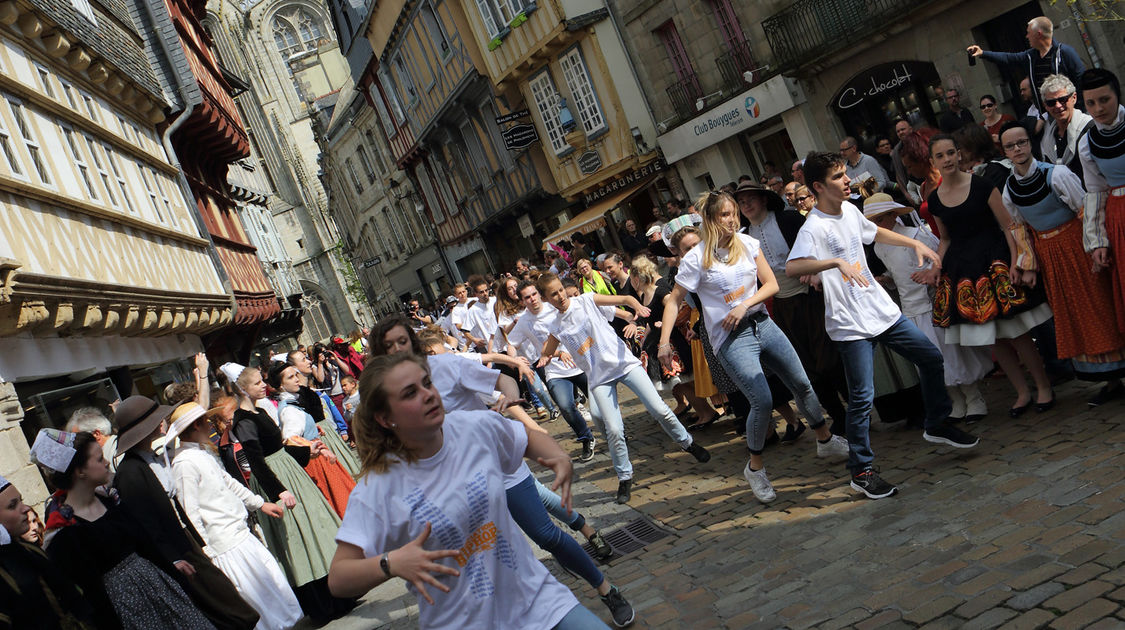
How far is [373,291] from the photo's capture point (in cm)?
6725

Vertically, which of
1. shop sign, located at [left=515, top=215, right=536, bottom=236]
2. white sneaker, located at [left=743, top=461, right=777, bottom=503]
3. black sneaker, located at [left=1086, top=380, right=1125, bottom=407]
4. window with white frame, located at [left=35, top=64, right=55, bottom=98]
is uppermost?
window with white frame, located at [left=35, top=64, right=55, bottom=98]

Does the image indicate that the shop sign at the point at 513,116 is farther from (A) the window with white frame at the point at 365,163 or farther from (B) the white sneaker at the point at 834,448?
A: (B) the white sneaker at the point at 834,448

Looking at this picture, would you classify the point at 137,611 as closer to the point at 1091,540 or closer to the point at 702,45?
the point at 1091,540

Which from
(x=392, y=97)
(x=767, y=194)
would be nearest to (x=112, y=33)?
(x=767, y=194)

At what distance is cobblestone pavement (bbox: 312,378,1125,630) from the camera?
4379 millimetres

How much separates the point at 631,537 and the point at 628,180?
21.7 meters

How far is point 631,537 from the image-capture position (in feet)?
23.5

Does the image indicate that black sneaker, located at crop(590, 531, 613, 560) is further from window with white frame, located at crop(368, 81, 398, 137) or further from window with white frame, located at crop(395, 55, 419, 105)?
window with white frame, located at crop(368, 81, 398, 137)

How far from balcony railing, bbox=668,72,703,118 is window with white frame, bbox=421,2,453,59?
1086 cm

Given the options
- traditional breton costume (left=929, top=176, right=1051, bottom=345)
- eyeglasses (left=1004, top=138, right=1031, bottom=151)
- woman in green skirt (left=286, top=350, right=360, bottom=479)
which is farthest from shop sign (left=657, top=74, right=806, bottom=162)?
eyeglasses (left=1004, top=138, right=1031, bottom=151)

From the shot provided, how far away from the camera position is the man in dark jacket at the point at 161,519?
19.4ft

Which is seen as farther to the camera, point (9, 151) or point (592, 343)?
point (9, 151)

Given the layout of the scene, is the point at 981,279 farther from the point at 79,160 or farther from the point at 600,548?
the point at 79,160

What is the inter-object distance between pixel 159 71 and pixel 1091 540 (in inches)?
860
